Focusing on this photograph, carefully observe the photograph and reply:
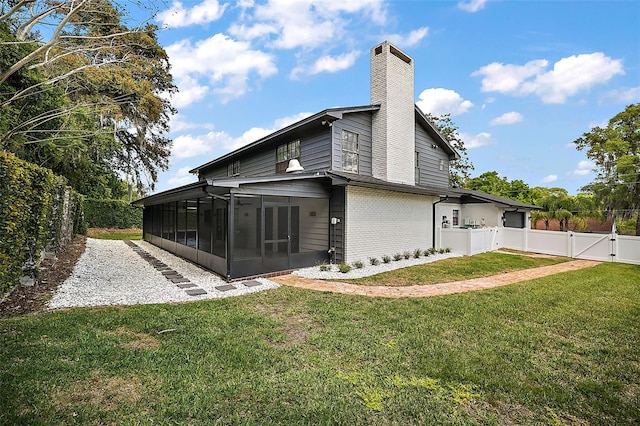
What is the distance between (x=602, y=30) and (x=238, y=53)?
496 inches

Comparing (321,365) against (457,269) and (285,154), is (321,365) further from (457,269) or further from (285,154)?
(285,154)

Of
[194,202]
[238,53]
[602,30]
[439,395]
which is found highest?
[238,53]

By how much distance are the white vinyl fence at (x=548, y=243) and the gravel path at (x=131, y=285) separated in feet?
30.7

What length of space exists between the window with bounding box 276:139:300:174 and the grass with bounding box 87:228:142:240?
1302 centimetres

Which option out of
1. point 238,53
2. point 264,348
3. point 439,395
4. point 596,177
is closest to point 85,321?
point 264,348

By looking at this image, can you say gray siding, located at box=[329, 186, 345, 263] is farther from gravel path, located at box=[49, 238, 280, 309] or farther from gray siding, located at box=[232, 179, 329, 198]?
gravel path, located at box=[49, 238, 280, 309]

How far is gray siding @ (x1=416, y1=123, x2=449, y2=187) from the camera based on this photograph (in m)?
14.3

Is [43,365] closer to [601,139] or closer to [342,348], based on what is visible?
[342,348]

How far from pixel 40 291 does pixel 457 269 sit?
422 inches

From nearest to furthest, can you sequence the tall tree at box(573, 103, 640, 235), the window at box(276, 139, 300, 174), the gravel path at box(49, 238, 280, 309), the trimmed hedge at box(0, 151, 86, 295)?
the trimmed hedge at box(0, 151, 86, 295)
the gravel path at box(49, 238, 280, 309)
the window at box(276, 139, 300, 174)
the tall tree at box(573, 103, 640, 235)

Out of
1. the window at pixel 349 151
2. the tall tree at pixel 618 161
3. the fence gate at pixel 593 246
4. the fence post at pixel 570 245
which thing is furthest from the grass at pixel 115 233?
the tall tree at pixel 618 161

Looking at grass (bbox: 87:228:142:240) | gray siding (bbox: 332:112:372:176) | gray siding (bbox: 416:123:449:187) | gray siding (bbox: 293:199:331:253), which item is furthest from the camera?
grass (bbox: 87:228:142:240)

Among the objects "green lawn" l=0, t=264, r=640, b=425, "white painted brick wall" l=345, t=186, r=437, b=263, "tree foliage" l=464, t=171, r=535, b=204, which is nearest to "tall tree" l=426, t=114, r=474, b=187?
"tree foliage" l=464, t=171, r=535, b=204

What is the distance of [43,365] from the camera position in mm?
3119
